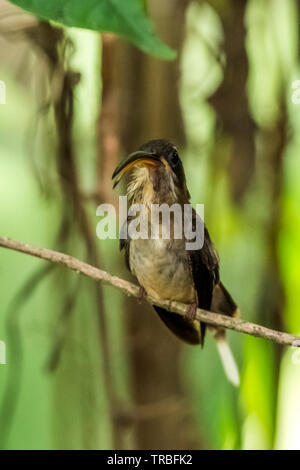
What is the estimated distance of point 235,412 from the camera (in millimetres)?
1097

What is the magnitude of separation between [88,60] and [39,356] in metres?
0.58

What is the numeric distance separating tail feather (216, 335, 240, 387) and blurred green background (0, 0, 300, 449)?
0.05 feet

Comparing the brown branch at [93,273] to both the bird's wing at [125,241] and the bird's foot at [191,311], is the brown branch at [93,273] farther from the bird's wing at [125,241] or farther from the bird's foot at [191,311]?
the bird's wing at [125,241]

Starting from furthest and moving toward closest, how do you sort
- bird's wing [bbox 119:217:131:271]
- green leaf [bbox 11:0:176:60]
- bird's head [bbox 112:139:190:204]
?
bird's wing [bbox 119:217:131:271] → bird's head [bbox 112:139:190:204] → green leaf [bbox 11:0:176:60]

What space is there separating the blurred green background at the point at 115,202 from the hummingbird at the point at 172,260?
75 millimetres

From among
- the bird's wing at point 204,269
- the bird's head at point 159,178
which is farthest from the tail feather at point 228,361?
the bird's head at point 159,178

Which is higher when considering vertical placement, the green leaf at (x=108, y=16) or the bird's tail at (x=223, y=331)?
the green leaf at (x=108, y=16)

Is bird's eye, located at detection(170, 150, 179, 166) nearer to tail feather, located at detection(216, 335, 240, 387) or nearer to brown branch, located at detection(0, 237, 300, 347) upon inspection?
brown branch, located at detection(0, 237, 300, 347)

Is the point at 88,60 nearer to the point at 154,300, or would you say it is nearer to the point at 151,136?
the point at 151,136

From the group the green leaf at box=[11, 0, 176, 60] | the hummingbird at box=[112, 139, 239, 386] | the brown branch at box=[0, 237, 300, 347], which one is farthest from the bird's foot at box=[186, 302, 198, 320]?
the green leaf at box=[11, 0, 176, 60]

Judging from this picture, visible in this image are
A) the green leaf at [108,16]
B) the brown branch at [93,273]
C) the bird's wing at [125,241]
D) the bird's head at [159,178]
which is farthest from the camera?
the bird's wing at [125,241]

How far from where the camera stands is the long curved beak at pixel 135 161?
2.41 feet

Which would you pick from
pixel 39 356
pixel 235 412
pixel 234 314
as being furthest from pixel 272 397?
pixel 39 356

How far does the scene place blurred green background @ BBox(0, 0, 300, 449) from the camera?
1.08 m
